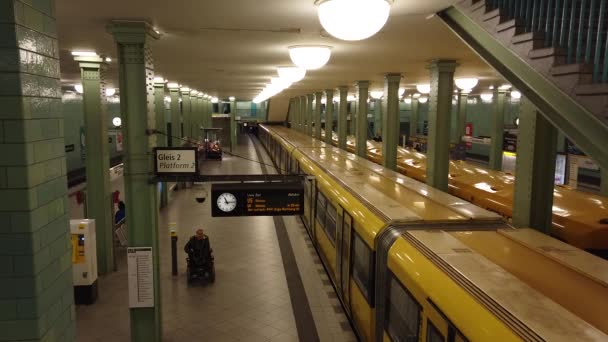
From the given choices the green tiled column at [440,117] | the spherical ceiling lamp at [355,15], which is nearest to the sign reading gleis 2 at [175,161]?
the spherical ceiling lamp at [355,15]

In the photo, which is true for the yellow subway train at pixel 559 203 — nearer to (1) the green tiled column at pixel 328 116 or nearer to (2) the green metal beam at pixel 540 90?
(2) the green metal beam at pixel 540 90

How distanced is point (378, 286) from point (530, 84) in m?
2.70

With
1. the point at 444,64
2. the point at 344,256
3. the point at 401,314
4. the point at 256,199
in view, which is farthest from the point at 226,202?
the point at 444,64

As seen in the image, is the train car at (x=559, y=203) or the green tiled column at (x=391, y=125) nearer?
the train car at (x=559, y=203)

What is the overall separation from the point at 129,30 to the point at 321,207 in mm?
5628

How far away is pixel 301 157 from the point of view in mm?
14312

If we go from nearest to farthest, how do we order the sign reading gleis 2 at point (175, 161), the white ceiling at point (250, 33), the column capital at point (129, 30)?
the white ceiling at point (250, 33), the column capital at point (129, 30), the sign reading gleis 2 at point (175, 161)

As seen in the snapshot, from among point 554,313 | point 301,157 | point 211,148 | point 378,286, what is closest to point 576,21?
point 554,313

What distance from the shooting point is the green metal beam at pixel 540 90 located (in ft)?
11.4

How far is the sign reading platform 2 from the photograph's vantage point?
7.41 metres

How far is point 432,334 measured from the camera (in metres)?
3.88

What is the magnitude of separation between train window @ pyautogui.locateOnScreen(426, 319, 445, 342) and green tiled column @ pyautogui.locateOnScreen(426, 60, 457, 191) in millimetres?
5782

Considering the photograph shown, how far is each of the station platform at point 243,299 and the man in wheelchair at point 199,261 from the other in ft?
0.76

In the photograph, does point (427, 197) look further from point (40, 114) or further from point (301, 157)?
point (301, 157)
